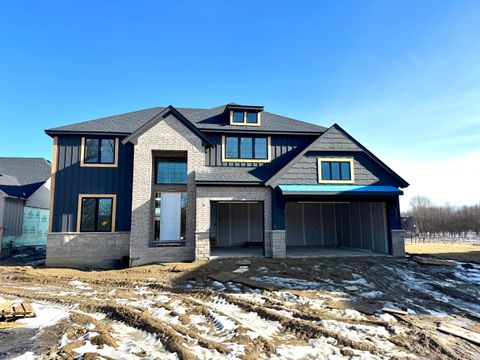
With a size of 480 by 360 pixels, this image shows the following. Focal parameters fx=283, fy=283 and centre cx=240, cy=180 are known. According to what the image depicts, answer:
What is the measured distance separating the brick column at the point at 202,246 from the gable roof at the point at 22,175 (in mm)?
14891

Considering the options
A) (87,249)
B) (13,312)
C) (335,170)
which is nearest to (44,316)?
(13,312)

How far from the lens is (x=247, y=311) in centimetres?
739

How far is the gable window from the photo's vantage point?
597 inches

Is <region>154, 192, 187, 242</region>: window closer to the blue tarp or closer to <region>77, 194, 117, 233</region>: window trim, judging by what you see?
<region>77, 194, 117, 233</region>: window trim

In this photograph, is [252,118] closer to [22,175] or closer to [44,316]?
[44,316]

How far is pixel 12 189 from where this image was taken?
20.5 m

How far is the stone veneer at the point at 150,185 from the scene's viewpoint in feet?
44.6

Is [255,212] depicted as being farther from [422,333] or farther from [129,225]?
[422,333]

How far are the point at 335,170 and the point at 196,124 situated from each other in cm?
825

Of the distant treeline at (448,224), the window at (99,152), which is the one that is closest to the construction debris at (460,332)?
the window at (99,152)

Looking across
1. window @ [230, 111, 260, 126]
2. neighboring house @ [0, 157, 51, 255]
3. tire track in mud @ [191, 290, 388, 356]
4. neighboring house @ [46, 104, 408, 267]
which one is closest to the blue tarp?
neighboring house @ [46, 104, 408, 267]

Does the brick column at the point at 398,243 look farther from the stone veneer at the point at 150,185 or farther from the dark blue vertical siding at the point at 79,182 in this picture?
the dark blue vertical siding at the point at 79,182

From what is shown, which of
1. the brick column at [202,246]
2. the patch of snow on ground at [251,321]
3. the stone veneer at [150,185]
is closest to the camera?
the patch of snow on ground at [251,321]

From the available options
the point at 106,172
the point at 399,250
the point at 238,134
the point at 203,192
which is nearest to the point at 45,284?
the point at 106,172
